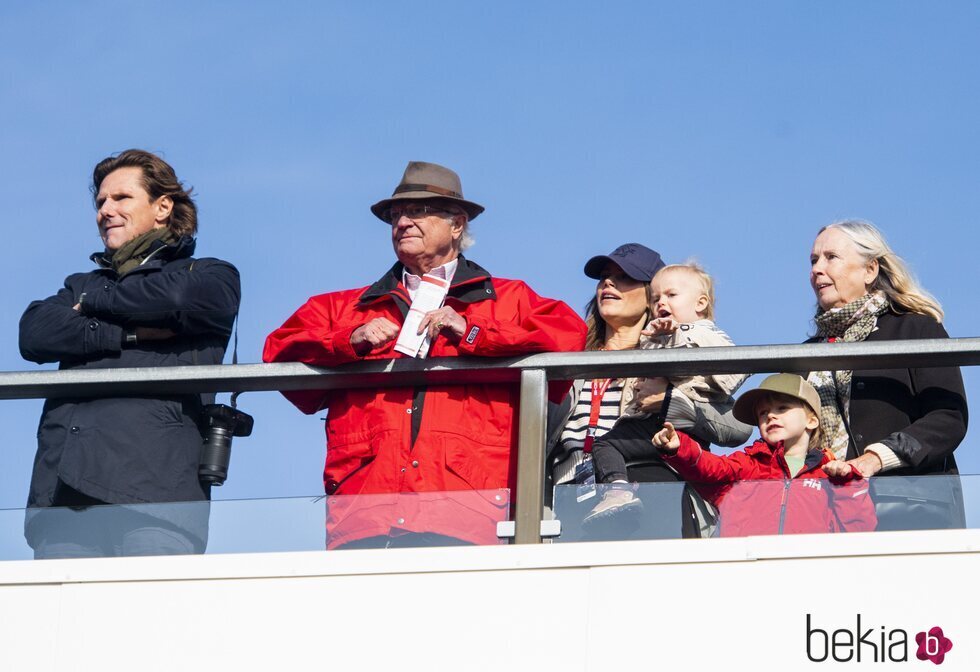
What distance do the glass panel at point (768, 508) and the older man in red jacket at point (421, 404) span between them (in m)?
0.33

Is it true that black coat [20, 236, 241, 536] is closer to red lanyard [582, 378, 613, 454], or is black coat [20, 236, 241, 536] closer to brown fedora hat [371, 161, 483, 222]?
brown fedora hat [371, 161, 483, 222]

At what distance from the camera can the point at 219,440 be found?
6.05m

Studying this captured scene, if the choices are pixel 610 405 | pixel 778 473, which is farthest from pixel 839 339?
pixel 610 405

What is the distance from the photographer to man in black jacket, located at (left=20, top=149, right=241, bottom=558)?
5812 mm

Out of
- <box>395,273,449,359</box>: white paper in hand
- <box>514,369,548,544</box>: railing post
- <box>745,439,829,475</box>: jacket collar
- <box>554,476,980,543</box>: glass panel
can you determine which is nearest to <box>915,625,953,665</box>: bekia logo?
<box>554,476,980,543</box>: glass panel

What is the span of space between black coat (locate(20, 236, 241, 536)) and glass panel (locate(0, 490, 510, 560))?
14 centimetres

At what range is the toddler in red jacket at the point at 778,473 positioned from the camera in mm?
5477

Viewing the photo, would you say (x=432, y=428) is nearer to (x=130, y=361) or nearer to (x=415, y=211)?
(x=415, y=211)

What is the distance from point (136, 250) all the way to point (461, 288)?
1.30 metres

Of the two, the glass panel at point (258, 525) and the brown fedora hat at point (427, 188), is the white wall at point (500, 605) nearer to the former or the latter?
the glass panel at point (258, 525)

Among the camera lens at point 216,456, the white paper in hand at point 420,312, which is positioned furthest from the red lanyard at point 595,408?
the camera lens at point 216,456

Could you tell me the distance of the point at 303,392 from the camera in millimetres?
6141

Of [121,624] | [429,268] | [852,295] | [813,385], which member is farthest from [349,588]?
[852,295]

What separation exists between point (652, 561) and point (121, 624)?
1.82 meters
